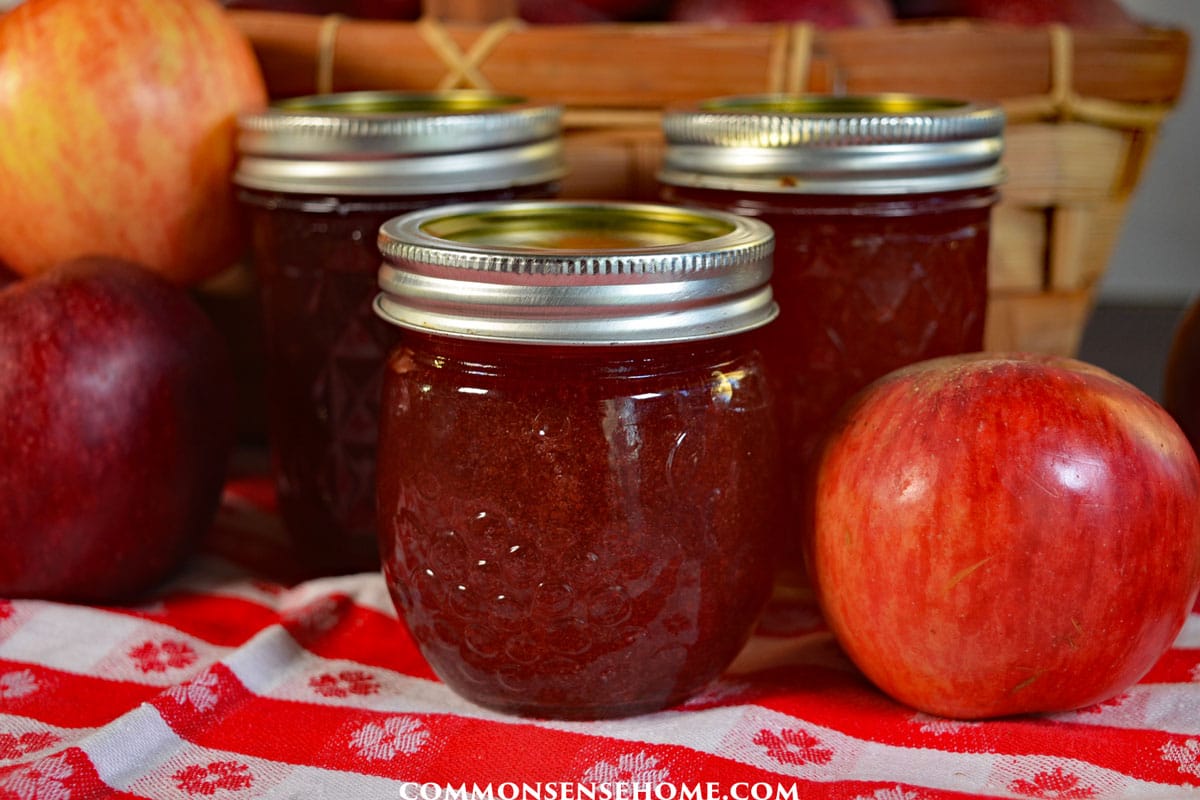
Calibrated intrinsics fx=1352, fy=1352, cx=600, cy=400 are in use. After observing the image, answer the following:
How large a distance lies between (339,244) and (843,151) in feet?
0.99

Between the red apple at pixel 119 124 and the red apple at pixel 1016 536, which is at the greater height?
the red apple at pixel 119 124

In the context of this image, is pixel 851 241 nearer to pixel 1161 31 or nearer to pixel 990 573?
pixel 990 573

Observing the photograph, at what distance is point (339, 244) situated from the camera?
0.81 meters

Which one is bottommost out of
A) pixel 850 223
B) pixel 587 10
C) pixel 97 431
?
pixel 97 431

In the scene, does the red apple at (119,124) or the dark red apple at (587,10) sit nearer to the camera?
the red apple at (119,124)

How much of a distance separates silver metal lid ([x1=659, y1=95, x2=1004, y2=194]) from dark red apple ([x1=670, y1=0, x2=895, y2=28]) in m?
0.25

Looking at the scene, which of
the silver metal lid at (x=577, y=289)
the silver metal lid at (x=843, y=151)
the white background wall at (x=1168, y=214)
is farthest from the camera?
the white background wall at (x=1168, y=214)

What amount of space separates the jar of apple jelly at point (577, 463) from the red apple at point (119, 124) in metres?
0.29

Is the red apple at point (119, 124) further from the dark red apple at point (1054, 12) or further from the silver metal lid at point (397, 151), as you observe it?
the dark red apple at point (1054, 12)

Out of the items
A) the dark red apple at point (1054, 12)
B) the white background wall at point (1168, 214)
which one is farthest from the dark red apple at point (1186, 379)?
the white background wall at point (1168, 214)

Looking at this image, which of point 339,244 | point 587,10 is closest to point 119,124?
point 339,244

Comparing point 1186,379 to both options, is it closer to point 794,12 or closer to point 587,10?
point 794,12

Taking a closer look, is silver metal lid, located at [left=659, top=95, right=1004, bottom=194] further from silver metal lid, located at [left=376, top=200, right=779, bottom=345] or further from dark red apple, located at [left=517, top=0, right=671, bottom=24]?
dark red apple, located at [left=517, top=0, right=671, bottom=24]

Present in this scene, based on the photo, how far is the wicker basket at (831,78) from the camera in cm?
92
